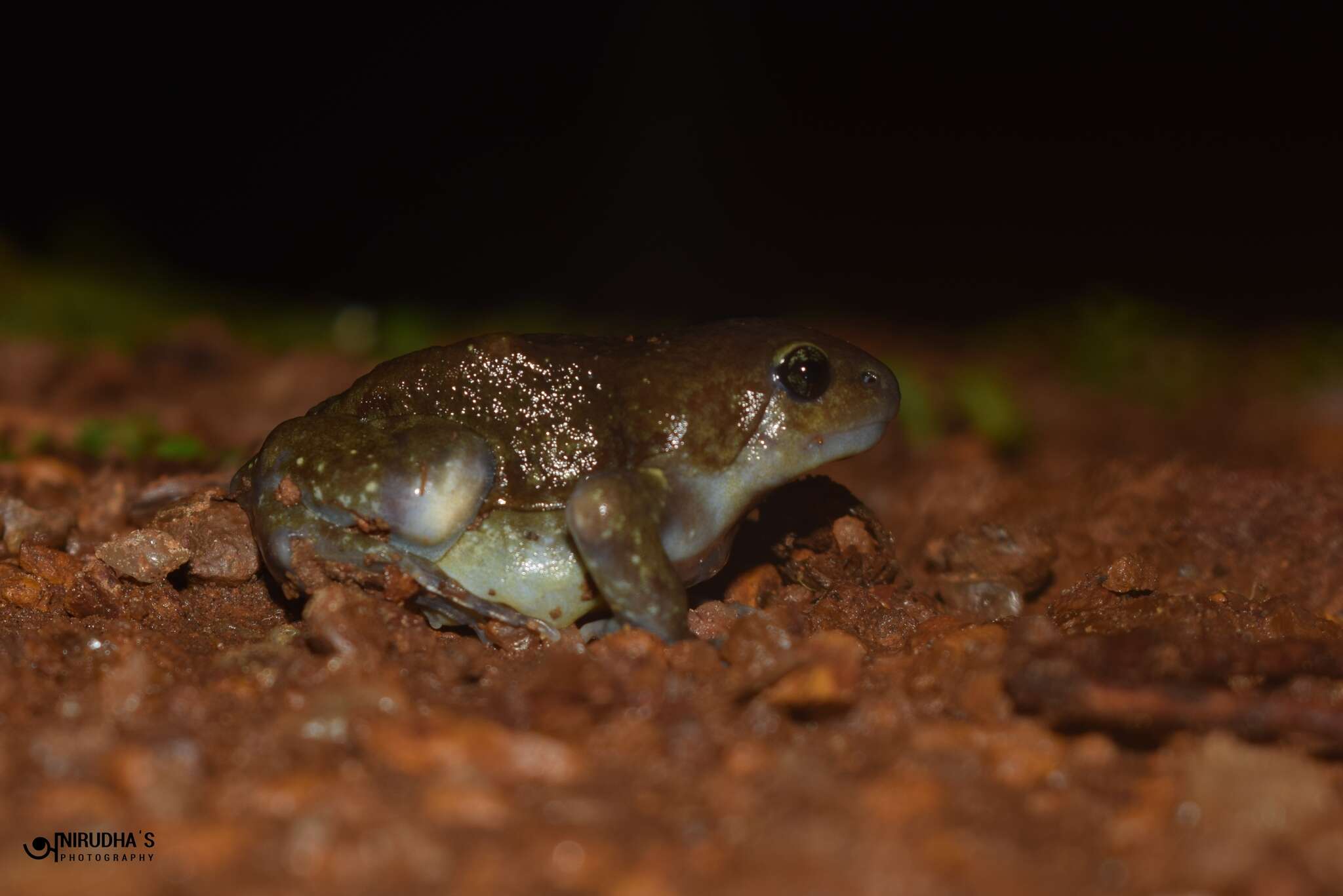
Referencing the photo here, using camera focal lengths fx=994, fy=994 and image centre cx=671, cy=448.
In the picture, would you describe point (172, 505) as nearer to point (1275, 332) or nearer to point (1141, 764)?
point (1141, 764)

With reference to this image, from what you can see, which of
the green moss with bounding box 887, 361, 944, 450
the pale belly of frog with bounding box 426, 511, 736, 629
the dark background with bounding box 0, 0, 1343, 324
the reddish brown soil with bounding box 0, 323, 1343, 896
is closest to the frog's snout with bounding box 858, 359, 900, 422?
the reddish brown soil with bounding box 0, 323, 1343, 896

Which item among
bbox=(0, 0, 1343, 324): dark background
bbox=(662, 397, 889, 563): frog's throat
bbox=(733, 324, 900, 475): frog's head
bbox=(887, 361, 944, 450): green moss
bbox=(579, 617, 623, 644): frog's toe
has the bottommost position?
bbox=(579, 617, 623, 644): frog's toe

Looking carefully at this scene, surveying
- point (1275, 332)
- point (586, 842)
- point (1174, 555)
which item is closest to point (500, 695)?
point (586, 842)

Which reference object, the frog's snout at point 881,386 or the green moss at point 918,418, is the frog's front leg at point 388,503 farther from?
the green moss at point 918,418

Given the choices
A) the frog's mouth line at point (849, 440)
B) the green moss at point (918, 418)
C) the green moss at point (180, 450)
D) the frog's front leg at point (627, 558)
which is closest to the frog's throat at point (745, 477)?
the frog's mouth line at point (849, 440)

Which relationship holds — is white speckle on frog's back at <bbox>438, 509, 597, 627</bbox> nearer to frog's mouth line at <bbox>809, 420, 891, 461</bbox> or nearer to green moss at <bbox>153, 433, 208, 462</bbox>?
frog's mouth line at <bbox>809, 420, 891, 461</bbox>

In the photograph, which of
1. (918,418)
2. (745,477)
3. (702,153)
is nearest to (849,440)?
(745,477)
